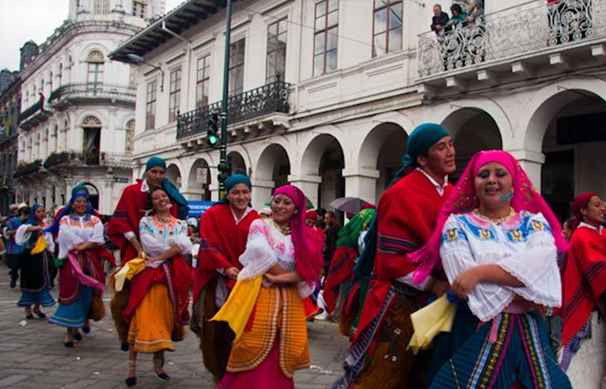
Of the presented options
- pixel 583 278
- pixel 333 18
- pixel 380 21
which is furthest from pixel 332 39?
pixel 583 278

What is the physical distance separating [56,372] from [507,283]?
5.01 meters

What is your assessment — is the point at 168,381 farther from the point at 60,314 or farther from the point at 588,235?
the point at 588,235

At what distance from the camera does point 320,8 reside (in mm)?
18125

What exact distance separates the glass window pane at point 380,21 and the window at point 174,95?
11.2 meters

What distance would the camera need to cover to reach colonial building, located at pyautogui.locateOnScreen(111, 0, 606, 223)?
39.7ft

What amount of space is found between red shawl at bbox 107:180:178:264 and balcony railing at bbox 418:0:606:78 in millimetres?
7964

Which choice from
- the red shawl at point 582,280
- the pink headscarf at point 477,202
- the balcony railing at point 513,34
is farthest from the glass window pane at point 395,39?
the pink headscarf at point 477,202

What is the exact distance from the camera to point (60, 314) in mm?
7758

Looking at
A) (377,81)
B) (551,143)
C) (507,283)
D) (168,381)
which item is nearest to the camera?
(507,283)

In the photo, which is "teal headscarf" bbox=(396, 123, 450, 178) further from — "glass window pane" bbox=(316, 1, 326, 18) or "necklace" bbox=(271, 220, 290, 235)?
"glass window pane" bbox=(316, 1, 326, 18)

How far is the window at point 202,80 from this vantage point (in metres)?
23.3

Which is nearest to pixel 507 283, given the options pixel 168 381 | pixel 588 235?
pixel 588 235

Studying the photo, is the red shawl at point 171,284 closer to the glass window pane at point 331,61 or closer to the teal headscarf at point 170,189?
the teal headscarf at point 170,189

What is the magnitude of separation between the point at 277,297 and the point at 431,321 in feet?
6.03
